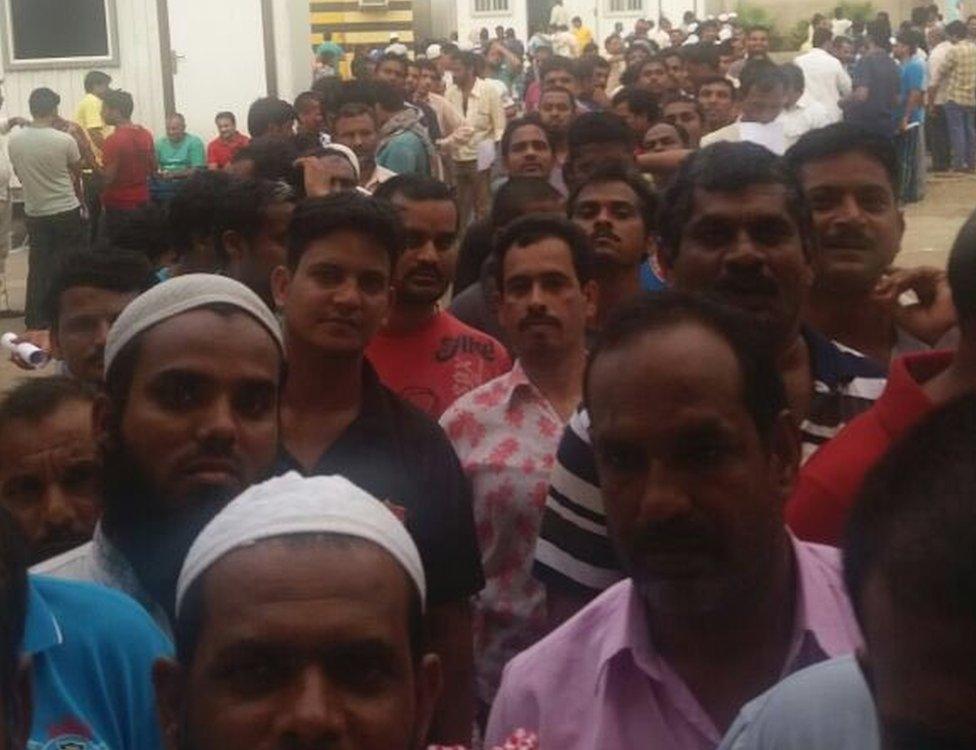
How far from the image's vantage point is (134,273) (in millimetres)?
5738

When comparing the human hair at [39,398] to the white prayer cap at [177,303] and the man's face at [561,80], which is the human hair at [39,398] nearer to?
the white prayer cap at [177,303]

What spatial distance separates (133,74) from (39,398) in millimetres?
19081

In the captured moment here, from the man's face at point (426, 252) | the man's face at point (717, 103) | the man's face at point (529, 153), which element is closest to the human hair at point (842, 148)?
the man's face at point (426, 252)

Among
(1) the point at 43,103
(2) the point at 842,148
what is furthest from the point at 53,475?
(1) the point at 43,103

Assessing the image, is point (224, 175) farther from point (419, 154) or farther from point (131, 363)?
point (419, 154)

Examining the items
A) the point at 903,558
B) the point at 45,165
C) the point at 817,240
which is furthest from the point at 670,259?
the point at 45,165

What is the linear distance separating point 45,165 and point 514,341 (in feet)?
37.3

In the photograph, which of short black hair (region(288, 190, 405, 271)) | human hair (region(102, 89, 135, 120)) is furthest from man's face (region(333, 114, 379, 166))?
human hair (region(102, 89, 135, 120))

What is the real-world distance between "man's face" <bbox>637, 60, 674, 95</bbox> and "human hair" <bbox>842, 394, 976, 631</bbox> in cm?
1413

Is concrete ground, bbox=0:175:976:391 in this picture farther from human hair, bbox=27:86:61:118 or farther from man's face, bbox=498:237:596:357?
man's face, bbox=498:237:596:357

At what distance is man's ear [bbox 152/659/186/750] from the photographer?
2383 millimetres

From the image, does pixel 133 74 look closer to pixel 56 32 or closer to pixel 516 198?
pixel 56 32

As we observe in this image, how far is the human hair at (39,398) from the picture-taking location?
4238 mm

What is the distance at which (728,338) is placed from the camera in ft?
9.93
